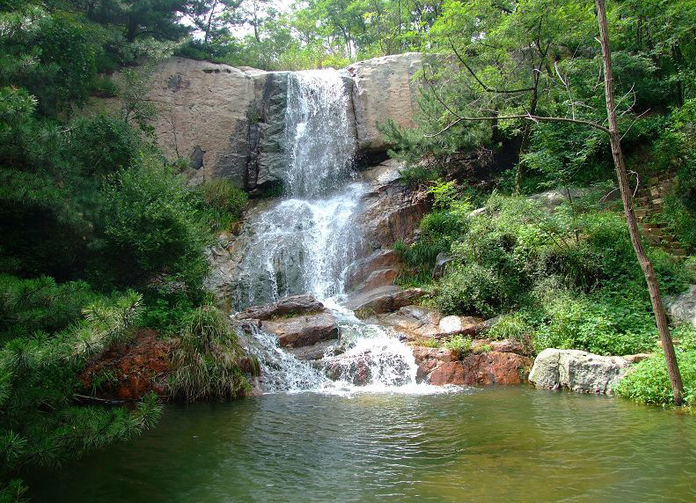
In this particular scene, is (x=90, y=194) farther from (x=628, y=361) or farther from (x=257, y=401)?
(x=628, y=361)

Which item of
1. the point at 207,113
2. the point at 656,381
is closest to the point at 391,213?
the point at 207,113

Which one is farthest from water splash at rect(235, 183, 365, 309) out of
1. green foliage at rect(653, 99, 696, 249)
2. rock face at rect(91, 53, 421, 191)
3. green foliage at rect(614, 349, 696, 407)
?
green foliage at rect(614, 349, 696, 407)

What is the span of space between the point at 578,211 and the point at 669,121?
4.06 m

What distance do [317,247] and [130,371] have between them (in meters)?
8.53

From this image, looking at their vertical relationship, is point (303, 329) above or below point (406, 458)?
above

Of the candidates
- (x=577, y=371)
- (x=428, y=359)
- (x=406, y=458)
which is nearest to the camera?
(x=406, y=458)

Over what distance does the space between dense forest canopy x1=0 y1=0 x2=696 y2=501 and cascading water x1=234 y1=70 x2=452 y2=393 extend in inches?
60.8

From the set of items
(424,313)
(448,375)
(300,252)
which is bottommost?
(448,375)

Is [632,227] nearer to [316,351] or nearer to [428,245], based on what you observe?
[316,351]

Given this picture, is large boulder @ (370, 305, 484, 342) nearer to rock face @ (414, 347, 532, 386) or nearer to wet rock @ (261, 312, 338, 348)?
rock face @ (414, 347, 532, 386)

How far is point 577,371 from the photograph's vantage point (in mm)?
8547

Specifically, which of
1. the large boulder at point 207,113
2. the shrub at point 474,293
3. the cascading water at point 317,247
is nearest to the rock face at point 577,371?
the cascading water at point 317,247

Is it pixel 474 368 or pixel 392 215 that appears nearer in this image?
pixel 474 368

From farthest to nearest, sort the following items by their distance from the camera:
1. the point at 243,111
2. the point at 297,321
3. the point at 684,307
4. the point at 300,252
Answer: the point at 243,111 → the point at 300,252 → the point at 297,321 → the point at 684,307
